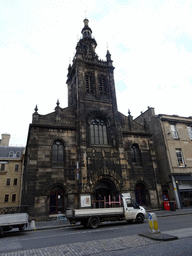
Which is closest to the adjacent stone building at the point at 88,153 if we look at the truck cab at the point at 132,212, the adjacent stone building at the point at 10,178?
the truck cab at the point at 132,212

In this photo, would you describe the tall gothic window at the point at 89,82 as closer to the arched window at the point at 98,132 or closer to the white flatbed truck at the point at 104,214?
the arched window at the point at 98,132

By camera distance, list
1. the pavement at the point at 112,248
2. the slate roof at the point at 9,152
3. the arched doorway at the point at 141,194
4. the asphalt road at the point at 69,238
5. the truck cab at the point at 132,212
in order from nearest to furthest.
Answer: the pavement at the point at 112,248 < the asphalt road at the point at 69,238 < the truck cab at the point at 132,212 < the arched doorway at the point at 141,194 < the slate roof at the point at 9,152

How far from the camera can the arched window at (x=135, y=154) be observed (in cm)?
2427

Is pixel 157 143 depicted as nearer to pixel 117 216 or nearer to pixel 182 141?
pixel 182 141

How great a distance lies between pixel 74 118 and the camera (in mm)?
23359

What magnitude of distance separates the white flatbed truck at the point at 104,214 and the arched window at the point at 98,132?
10051 millimetres

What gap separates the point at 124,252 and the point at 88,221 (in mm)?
6217

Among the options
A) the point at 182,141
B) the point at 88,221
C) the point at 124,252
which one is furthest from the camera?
the point at 182,141

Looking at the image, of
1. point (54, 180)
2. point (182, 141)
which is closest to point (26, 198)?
point (54, 180)

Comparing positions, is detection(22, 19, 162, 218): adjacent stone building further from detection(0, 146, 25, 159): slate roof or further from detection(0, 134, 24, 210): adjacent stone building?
detection(0, 146, 25, 159): slate roof

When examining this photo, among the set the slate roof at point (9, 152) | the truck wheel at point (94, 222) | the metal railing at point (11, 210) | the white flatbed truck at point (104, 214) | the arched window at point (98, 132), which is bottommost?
the truck wheel at point (94, 222)

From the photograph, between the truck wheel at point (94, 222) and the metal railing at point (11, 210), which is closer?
the truck wheel at point (94, 222)

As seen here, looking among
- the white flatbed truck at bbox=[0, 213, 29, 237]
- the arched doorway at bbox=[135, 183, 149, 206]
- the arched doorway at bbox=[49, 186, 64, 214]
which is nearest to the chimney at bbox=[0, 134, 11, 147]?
the arched doorway at bbox=[49, 186, 64, 214]

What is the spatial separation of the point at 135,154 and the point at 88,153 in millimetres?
6894
